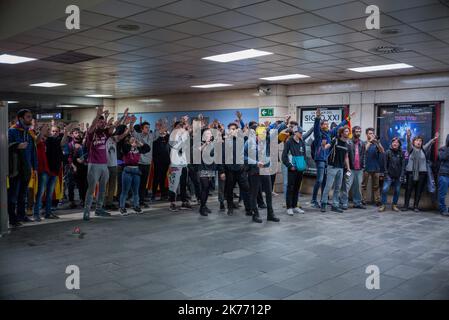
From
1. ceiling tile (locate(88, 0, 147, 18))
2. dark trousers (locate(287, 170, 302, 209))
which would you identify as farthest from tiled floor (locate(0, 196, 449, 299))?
ceiling tile (locate(88, 0, 147, 18))

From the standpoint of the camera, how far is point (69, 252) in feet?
17.5

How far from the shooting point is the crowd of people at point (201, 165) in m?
7.20

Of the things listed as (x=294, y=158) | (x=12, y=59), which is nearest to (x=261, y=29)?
(x=294, y=158)

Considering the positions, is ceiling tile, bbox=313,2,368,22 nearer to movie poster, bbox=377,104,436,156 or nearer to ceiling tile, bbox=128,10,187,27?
ceiling tile, bbox=128,10,187,27

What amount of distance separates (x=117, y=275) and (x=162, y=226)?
2.61 m

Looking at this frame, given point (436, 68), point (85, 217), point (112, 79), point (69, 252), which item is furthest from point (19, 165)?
point (436, 68)

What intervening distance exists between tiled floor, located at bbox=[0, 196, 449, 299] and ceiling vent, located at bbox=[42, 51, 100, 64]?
322cm

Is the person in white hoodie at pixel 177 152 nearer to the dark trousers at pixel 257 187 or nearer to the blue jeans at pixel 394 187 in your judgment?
the dark trousers at pixel 257 187

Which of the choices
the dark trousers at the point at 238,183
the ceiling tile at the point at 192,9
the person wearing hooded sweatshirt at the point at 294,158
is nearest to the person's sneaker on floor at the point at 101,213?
the dark trousers at the point at 238,183

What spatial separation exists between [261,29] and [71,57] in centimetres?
443

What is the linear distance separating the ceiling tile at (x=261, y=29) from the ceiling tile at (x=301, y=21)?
0.52ft

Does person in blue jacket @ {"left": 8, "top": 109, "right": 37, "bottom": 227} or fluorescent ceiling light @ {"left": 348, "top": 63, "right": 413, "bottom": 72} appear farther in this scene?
fluorescent ceiling light @ {"left": 348, "top": 63, "right": 413, "bottom": 72}

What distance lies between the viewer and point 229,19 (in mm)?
5559

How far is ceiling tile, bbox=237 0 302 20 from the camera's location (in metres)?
4.93
